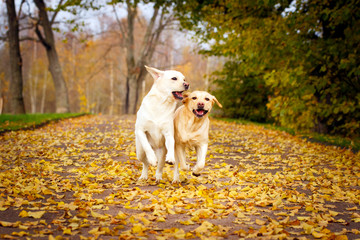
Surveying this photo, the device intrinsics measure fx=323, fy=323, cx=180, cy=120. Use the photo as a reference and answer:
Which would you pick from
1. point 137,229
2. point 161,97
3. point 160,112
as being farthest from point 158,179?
point 137,229

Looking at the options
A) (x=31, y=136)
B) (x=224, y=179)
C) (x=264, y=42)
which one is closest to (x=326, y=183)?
(x=224, y=179)

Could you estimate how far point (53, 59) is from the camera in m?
23.5

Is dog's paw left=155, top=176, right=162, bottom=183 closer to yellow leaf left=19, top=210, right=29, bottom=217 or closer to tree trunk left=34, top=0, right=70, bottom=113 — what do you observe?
yellow leaf left=19, top=210, right=29, bottom=217

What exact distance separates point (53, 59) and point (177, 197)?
21633 millimetres

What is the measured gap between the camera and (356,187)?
588 centimetres

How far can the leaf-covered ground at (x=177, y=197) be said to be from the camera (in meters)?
3.57

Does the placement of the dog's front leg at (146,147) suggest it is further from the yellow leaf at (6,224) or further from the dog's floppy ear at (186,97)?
the yellow leaf at (6,224)

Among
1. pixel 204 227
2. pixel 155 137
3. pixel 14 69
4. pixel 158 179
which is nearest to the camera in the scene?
pixel 204 227

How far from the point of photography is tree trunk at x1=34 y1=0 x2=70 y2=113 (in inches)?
901

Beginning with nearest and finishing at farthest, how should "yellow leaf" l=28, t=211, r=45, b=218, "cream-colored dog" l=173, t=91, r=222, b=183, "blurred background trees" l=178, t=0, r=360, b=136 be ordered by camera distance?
"yellow leaf" l=28, t=211, r=45, b=218 < "cream-colored dog" l=173, t=91, r=222, b=183 < "blurred background trees" l=178, t=0, r=360, b=136

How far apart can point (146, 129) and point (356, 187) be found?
13.1ft

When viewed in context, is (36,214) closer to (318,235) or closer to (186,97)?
(186,97)

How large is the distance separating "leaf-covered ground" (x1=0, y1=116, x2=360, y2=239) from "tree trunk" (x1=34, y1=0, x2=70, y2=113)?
15800 millimetres

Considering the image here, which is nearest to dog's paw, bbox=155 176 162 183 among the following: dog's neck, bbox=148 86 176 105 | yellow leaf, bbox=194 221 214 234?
dog's neck, bbox=148 86 176 105
